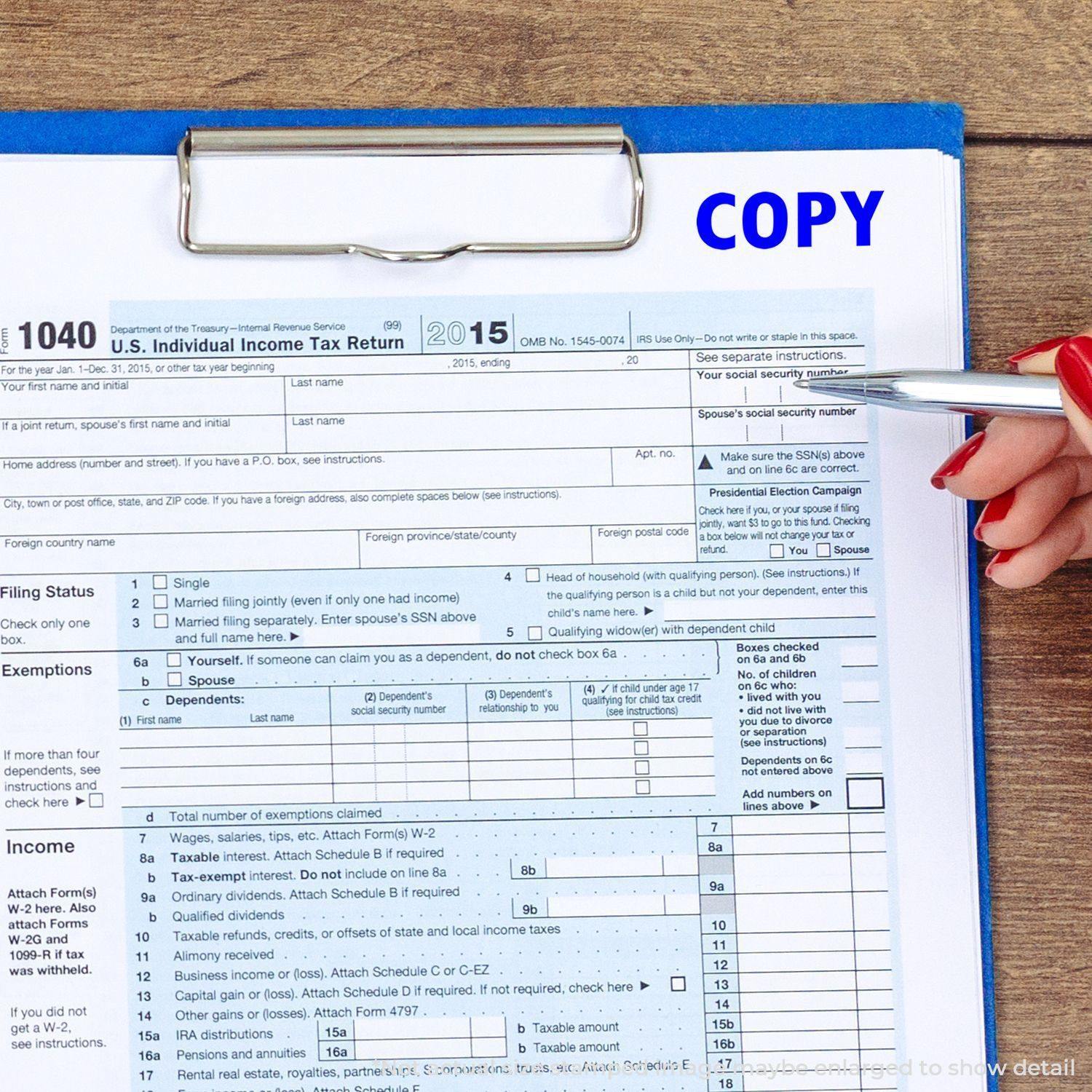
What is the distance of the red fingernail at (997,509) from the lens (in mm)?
358

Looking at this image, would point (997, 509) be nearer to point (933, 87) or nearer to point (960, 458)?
point (960, 458)

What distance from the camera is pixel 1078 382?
1.01ft

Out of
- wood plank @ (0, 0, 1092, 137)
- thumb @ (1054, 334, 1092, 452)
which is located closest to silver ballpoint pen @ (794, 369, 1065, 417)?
thumb @ (1054, 334, 1092, 452)

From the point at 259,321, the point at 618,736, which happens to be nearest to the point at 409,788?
the point at 618,736

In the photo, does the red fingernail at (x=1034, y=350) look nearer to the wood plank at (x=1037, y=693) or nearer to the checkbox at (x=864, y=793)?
the wood plank at (x=1037, y=693)

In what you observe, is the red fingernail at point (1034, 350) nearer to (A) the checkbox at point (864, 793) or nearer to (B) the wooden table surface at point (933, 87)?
(B) the wooden table surface at point (933, 87)

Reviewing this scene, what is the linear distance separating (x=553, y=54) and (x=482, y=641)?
228 mm

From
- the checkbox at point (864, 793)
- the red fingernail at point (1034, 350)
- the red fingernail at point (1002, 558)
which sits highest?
the red fingernail at point (1034, 350)

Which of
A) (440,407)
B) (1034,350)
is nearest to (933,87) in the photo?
(1034,350)

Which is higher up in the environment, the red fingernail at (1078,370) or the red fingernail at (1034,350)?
the red fingernail at (1034,350)

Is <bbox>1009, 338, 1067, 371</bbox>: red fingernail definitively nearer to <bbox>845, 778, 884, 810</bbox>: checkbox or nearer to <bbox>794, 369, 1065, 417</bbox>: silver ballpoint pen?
<bbox>794, 369, 1065, 417</bbox>: silver ballpoint pen

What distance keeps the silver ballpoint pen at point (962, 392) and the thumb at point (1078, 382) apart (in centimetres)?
1

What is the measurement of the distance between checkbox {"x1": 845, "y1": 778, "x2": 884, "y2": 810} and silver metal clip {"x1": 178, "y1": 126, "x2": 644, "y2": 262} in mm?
221

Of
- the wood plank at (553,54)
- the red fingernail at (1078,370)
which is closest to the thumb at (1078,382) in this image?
the red fingernail at (1078,370)
